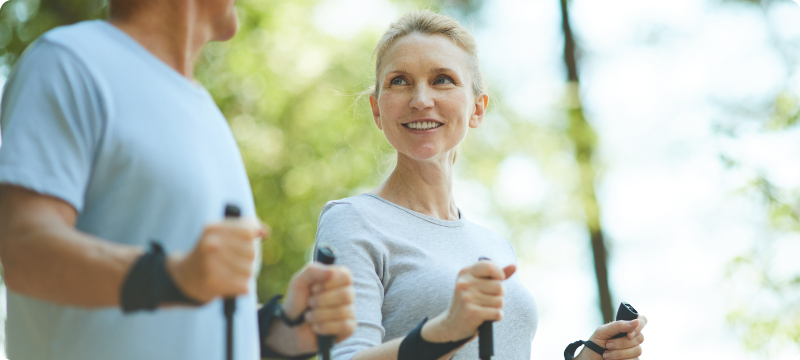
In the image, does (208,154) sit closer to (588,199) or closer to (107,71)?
(107,71)

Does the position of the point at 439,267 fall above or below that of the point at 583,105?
below

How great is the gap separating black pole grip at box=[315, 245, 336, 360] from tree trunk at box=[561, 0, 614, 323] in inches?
271

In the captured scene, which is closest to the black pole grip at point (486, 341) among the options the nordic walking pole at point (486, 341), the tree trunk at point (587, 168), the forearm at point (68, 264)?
the nordic walking pole at point (486, 341)

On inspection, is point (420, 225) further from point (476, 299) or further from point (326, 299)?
point (326, 299)

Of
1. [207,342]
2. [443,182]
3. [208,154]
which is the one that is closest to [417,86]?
[443,182]

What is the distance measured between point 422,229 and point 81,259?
62.9 inches

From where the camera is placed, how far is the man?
1.14 metres

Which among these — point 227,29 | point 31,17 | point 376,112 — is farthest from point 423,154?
point 31,17

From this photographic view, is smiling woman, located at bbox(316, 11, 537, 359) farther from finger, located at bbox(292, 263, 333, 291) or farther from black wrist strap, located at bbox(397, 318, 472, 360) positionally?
finger, located at bbox(292, 263, 333, 291)

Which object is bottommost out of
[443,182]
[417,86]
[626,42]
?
[443,182]

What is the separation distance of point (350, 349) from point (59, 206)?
1.11 m

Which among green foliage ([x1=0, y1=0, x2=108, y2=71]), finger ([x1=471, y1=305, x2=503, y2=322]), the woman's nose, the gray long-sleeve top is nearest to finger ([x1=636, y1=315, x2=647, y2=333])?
the gray long-sleeve top

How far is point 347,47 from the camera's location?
470 inches

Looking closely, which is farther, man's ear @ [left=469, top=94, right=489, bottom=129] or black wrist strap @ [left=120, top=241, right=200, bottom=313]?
man's ear @ [left=469, top=94, right=489, bottom=129]
